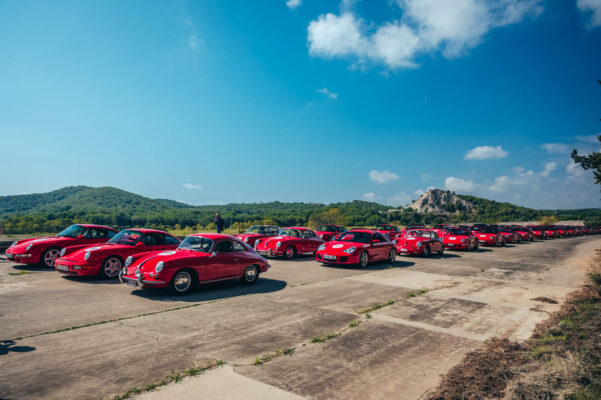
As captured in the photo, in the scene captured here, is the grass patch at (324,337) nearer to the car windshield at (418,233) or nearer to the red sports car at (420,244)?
the red sports car at (420,244)

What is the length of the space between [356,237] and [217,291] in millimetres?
7448

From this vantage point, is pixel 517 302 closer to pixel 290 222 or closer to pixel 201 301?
pixel 201 301

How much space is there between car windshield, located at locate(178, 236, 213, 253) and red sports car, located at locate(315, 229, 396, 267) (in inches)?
231

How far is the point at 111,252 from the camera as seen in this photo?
9992 millimetres

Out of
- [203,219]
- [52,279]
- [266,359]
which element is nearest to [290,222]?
[203,219]

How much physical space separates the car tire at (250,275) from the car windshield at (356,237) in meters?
5.66

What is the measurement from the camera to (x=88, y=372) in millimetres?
3943

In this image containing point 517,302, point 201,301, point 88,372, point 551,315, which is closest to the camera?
point 88,372

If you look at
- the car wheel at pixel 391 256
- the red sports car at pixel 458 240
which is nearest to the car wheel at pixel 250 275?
the car wheel at pixel 391 256

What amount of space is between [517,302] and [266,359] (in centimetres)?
690

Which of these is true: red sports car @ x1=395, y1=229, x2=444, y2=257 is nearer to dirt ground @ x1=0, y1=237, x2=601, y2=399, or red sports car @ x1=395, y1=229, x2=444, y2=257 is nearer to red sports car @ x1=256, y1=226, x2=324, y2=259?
red sports car @ x1=256, y1=226, x2=324, y2=259

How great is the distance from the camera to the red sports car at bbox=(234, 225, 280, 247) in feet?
57.7

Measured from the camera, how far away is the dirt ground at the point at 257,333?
12.4 feet

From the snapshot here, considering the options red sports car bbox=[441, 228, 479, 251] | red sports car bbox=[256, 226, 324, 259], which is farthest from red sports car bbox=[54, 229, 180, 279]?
red sports car bbox=[441, 228, 479, 251]
